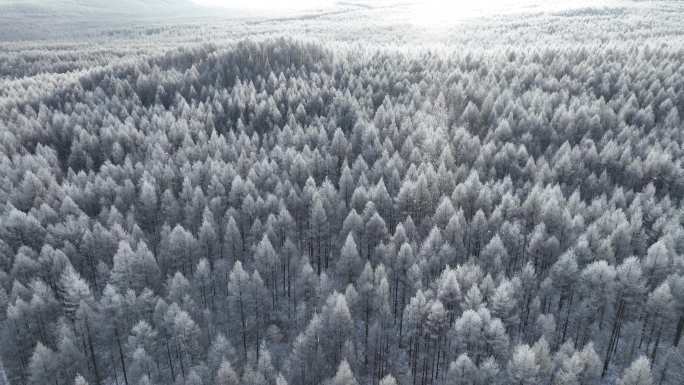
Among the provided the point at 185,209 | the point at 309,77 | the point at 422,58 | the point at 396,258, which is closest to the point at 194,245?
the point at 185,209

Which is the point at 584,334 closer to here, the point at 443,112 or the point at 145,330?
the point at 145,330

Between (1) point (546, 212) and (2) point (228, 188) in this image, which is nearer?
(1) point (546, 212)

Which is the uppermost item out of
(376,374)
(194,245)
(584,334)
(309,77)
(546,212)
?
(309,77)

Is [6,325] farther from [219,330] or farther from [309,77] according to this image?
[309,77]

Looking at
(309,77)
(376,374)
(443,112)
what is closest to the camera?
(376,374)

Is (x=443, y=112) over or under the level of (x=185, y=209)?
over

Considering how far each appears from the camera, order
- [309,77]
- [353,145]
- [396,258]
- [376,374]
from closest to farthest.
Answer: [376,374], [396,258], [353,145], [309,77]
